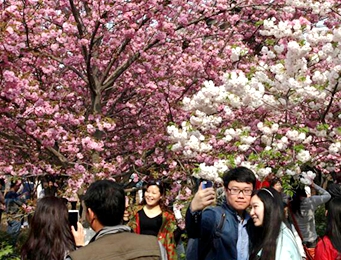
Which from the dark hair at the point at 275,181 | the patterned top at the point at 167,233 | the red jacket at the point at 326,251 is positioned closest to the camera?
the red jacket at the point at 326,251

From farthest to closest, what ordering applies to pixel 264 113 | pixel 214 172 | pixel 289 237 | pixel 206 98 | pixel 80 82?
1. pixel 80 82
2. pixel 264 113
3. pixel 206 98
4. pixel 214 172
5. pixel 289 237

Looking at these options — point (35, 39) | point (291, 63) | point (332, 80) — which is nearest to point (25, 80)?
point (35, 39)

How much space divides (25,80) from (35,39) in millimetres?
865

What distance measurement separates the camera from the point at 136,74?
9680mm

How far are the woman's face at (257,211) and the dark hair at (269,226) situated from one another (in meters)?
0.02

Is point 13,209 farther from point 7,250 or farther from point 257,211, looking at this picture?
point 257,211

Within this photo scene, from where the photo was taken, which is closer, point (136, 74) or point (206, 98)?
point (206, 98)

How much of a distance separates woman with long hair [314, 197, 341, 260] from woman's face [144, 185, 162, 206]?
2288mm

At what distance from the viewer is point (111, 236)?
288cm

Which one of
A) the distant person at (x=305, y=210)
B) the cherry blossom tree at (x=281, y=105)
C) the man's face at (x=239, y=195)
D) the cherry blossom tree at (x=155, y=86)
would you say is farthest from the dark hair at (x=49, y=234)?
the distant person at (x=305, y=210)

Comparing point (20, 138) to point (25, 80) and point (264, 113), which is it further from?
point (264, 113)

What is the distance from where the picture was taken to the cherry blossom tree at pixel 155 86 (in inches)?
258

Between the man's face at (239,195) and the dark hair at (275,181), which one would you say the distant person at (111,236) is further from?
the dark hair at (275,181)

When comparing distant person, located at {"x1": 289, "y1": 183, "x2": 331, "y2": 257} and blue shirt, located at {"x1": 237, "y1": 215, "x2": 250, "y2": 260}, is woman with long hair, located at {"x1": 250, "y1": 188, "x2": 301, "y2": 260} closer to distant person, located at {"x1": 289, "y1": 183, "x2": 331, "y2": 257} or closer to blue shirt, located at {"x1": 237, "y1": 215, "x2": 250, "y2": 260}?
blue shirt, located at {"x1": 237, "y1": 215, "x2": 250, "y2": 260}
